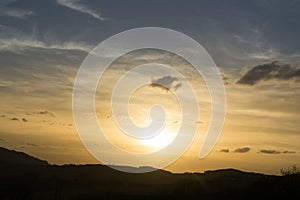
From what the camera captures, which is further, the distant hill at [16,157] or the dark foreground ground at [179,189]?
the distant hill at [16,157]

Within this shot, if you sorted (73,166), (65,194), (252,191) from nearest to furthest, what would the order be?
(252,191), (65,194), (73,166)

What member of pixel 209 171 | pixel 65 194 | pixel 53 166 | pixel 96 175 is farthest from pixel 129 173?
pixel 65 194

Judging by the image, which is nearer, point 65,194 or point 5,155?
point 65,194

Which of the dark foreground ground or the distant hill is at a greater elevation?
the distant hill

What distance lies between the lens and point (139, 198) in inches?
2194

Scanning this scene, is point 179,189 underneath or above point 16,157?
underneath

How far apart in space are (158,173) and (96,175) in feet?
48.3

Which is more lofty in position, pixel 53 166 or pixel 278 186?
pixel 53 166

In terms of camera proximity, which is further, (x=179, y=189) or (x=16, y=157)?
(x=16, y=157)

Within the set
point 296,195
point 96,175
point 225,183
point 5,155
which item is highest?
point 5,155

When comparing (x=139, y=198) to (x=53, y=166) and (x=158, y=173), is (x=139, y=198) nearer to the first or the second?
(x=158, y=173)

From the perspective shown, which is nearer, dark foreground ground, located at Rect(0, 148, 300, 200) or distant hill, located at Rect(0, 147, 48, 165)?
dark foreground ground, located at Rect(0, 148, 300, 200)

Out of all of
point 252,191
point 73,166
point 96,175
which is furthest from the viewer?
point 73,166

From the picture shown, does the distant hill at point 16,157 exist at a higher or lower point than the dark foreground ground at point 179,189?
higher
